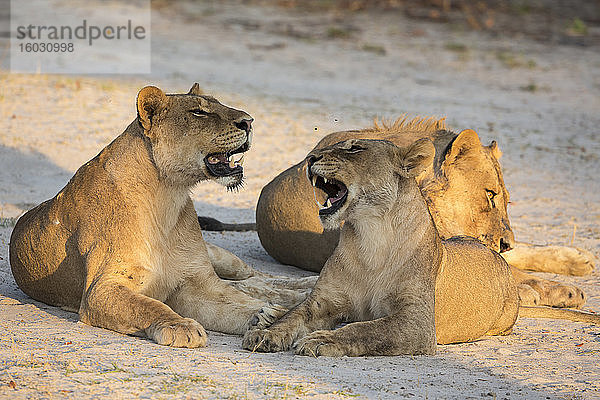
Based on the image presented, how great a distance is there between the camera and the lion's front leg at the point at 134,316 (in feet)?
15.0

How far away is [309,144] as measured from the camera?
35.4 ft

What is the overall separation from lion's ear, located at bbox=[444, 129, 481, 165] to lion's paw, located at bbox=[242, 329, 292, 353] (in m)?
2.31

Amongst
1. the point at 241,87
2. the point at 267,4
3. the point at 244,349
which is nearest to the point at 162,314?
the point at 244,349

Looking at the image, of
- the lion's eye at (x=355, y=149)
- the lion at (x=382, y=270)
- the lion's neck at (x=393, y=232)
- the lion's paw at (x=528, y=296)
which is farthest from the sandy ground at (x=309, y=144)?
the lion's eye at (x=355, y=149)

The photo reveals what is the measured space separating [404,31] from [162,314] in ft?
48.2

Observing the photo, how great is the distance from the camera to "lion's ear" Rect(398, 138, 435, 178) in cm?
489

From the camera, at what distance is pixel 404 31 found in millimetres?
18625

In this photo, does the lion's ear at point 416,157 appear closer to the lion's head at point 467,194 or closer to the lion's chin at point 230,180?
the lion's chin at point 230,180

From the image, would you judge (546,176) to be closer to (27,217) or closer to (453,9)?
(27,217)

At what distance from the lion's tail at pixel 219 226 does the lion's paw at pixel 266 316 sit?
240 cm

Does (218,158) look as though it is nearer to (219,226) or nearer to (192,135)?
(192,135)

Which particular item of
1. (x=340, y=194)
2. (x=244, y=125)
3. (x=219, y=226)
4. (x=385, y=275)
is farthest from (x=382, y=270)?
(x=219, y=226)

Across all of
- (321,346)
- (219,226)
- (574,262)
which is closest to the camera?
(321,346)

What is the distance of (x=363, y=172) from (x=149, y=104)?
1.22 metres
